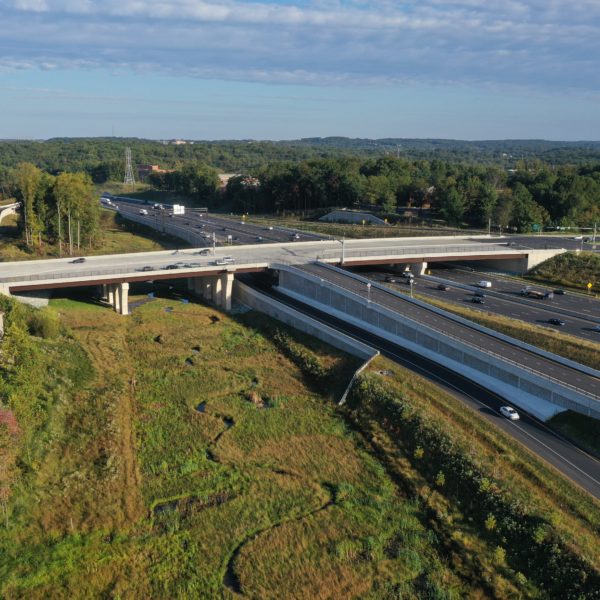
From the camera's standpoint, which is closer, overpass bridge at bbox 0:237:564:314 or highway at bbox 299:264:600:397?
highway at bbox 299:264:600:397

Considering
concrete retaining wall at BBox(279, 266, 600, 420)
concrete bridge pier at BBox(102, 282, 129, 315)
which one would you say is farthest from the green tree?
concrete retaining wall at BBox(279, 266, 600, 420)

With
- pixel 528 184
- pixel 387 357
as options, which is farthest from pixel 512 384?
pixel 528 184

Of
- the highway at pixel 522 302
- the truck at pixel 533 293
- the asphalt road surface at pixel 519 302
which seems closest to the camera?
the highway at pixel 522 302

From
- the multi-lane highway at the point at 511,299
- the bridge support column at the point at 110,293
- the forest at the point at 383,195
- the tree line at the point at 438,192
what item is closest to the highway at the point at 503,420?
the multi-lane highway at the point at 511,299

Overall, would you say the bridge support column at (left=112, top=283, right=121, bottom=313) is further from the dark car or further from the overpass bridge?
the dark car

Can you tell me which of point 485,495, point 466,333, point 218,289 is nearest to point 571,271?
point 466,333

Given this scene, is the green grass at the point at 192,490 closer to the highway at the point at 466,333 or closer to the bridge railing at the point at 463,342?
the bridge railing at the point at 463,342
